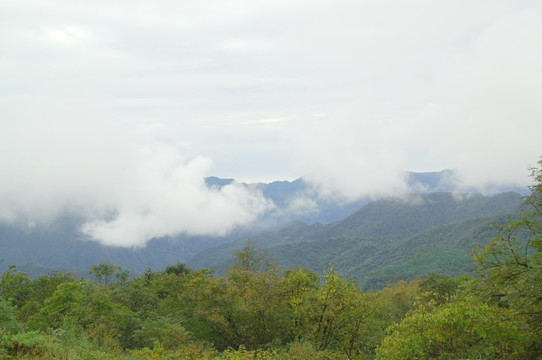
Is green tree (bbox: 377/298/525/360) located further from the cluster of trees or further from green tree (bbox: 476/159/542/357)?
green tree (bbox: 476/159/542/357)

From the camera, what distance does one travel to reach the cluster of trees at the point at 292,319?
15292 millimetres

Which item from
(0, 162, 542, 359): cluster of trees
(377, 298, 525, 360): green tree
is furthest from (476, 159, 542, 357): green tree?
(377, 298, 525, 360): green tree

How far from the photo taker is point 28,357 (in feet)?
39.9


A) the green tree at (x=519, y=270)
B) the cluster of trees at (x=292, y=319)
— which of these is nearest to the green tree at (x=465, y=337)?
the cluster of trees at (x=292, y=319)

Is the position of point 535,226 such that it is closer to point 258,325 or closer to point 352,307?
point 352,307

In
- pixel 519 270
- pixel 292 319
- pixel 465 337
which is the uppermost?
pixel 519 270

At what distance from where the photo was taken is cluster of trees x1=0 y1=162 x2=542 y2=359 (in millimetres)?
15292

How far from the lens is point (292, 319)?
95.4ft

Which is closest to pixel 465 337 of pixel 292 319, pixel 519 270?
pixel 519 270

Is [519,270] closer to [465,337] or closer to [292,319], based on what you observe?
[465,337]

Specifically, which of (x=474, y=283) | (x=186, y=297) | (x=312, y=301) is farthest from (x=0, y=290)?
(x=474, y=283)

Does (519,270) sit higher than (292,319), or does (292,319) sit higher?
(519,270)

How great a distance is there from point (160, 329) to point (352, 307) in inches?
577

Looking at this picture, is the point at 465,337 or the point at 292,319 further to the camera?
the point at 292,319
